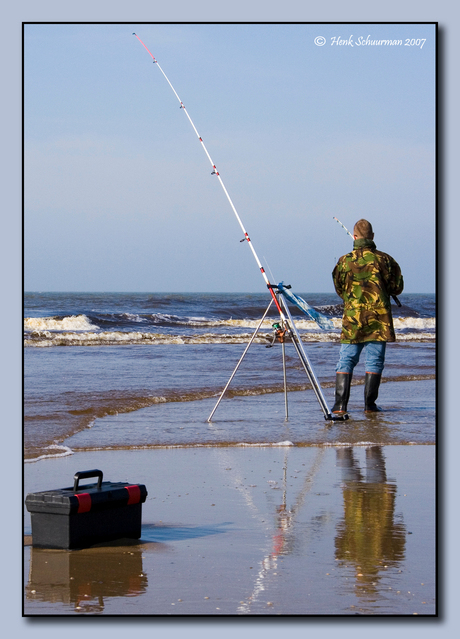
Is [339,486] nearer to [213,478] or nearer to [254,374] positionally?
[213,478]

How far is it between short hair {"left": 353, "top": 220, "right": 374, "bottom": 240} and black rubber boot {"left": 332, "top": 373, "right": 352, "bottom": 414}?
1.23 meters

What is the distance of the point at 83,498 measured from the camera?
12.9 feet

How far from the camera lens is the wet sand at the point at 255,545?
131 inches

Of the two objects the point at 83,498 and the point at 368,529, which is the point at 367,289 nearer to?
the point at 368,529

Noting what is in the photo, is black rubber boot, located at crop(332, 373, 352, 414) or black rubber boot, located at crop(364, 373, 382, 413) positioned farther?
A: black rubber boot, located at crop(364, 373, 382, 413)

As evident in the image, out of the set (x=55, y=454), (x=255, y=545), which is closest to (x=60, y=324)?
(x=55, y=454)

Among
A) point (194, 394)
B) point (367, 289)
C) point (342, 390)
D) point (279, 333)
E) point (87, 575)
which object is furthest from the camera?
point (194, 394)

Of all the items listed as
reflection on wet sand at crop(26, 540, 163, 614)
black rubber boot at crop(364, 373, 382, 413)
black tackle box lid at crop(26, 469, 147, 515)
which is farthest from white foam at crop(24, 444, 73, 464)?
black rubber boot at crop(364, 373, 382, 413)

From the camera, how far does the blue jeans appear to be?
790 cm

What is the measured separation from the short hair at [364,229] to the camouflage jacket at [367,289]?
6 centimetres

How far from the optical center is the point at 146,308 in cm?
3575

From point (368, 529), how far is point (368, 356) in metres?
3.80

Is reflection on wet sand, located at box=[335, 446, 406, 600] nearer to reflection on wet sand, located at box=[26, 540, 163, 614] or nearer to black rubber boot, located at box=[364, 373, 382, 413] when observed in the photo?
reflection on wet sand, located at box=[26, 540, 163, 614]

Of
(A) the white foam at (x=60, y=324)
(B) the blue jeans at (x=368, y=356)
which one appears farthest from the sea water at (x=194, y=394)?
(A) the white foam at (x=60, y=324)
